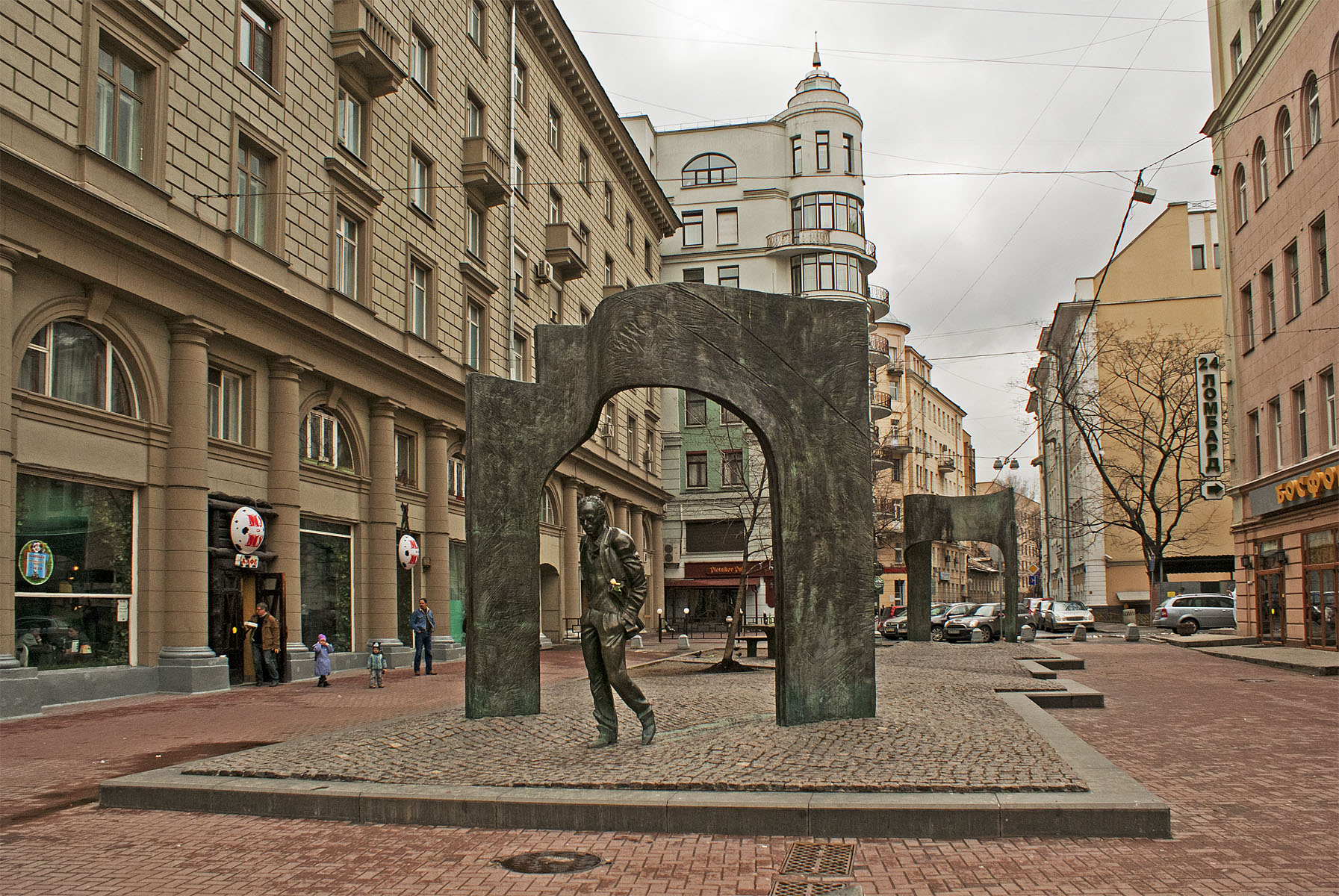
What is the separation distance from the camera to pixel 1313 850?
662cm

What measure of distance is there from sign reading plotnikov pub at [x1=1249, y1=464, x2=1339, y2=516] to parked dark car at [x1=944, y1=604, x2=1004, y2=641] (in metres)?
8.14

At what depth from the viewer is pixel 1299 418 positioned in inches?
1122

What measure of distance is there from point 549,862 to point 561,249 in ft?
110

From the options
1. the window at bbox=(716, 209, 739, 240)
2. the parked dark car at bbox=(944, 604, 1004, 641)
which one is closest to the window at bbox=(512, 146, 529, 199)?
the parked dark car at bbox=(944, 604, 1004, 641)

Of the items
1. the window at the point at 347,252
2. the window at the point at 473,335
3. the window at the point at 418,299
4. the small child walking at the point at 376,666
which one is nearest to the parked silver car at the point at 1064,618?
the window at the point at 473,335

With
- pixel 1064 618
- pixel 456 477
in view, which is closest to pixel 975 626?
pixel 1064 618

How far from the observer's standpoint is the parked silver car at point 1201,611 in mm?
42281

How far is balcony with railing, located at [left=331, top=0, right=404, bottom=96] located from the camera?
81.1 ft

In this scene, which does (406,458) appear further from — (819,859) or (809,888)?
(809,888)

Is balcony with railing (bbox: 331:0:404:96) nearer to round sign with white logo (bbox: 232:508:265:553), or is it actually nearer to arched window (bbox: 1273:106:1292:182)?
round sign with white logo (bbox: 232:508:265:553)

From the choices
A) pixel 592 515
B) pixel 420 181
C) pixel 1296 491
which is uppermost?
pixel 420 181

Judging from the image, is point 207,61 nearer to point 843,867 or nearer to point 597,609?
point 597,609

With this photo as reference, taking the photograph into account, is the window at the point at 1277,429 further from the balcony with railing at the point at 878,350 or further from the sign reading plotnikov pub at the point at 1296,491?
the balcony with railing at the point at 878,350

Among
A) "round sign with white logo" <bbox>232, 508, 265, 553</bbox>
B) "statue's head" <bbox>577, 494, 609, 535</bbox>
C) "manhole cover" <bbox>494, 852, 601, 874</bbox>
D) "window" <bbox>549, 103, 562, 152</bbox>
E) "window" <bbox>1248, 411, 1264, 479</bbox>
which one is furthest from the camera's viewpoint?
"window" <bbox>549, 103, 562, 152</bbox>
